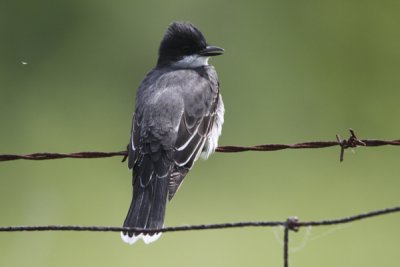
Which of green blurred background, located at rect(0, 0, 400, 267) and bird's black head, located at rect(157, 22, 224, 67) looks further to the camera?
green blurred background, located at rect(0, 0, 400, 267)

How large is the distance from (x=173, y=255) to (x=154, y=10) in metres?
6.91

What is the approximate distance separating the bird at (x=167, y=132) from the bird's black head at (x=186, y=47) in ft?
0.08

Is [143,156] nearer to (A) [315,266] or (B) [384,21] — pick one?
(A) [315,266]

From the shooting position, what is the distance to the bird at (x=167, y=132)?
288 inches

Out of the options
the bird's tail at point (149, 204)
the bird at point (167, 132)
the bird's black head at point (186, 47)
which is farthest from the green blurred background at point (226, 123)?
the bird's tail at point (149, 204)

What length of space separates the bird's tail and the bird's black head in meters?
1.47

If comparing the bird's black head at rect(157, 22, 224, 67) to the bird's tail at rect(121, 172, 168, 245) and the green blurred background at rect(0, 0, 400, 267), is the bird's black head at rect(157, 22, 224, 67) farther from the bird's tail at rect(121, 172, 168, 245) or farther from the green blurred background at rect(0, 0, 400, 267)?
the green blurred background at rect(0, 0, 400, 267)

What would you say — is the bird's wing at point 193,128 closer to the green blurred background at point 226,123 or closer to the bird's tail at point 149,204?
the bird's tail at point 149,204

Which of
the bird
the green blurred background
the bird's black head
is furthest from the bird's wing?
the green blurred background

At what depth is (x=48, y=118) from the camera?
1463 centimetres

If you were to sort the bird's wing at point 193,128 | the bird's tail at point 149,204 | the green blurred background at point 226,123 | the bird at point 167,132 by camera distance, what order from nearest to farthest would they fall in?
1. the bird's tail at point 149,204
2. the bird at point 167,132
3. the bird's wing at point 193,128
4. the green blurred background at point 226,123

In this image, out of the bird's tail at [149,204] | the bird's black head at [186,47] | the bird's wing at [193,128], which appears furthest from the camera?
the bird's black head at [186,47]

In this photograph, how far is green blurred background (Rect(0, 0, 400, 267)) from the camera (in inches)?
440

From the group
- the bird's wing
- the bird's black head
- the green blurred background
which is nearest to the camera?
the bird's wing
